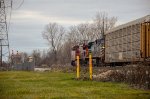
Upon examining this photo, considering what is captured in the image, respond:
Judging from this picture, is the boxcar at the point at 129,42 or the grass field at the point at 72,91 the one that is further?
the boxcar at the point at 129,42

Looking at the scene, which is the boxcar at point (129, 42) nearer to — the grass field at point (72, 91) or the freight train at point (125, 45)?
the freight train at point (125, 45)

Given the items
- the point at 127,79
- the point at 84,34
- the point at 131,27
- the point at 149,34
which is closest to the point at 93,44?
the point at 131,27

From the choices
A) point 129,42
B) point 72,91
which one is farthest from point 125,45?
point 72,91

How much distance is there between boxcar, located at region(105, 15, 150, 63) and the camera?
24.6m

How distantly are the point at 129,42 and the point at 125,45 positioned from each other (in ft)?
3.81

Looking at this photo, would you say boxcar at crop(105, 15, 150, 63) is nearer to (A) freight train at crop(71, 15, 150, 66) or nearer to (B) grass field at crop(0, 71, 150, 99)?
(A) freight train at crop(71, 15, 150, 66)

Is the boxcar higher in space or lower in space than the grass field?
higher

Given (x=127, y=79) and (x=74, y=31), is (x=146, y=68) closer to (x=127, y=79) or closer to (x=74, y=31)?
(x=127, y=79)

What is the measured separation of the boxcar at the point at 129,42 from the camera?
80.9 ft

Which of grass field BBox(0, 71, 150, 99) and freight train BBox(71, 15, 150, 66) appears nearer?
grass field BBox(0, 71, 150, 99)

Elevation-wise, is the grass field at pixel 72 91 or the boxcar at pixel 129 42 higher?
the boxcar at pixel 129 42

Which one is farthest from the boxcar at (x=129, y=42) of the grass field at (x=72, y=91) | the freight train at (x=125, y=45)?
the grass field at (x=72, y=91)

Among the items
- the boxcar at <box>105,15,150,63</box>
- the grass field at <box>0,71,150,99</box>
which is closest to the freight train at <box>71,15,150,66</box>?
the boxcar at <box>105,15,150,63</box>

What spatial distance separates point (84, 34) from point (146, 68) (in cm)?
9657
